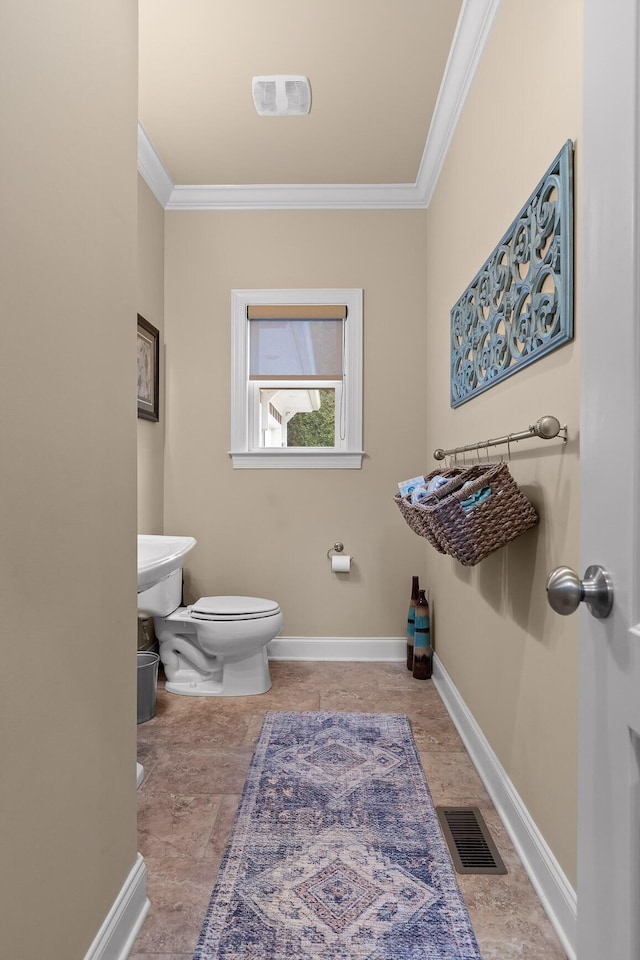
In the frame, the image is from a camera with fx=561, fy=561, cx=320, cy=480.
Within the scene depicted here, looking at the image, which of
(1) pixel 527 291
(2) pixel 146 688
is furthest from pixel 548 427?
(2) pixel 146 688

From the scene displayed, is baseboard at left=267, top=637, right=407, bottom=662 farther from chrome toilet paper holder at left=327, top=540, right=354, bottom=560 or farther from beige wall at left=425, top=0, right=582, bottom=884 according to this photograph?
beige wall at left=425, top=0, right=582, bottom=884

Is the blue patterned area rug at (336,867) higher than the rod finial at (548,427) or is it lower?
lower

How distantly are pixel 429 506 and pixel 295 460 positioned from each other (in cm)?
158

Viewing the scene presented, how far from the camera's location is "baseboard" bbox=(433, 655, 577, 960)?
4.03ft

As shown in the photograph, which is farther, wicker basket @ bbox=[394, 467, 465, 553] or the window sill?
the window sill

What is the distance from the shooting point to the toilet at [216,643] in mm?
2594

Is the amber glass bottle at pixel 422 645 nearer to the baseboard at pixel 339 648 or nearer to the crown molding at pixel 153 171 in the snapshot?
the baseboard at pixel 339 648

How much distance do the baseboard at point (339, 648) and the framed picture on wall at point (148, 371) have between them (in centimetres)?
145

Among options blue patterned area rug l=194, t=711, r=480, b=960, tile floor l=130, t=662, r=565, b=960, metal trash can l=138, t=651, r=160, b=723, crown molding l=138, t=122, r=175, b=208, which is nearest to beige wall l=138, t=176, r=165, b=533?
crown molding l=138, t=122, r=175, b=208

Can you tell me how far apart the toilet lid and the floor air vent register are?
119 cm

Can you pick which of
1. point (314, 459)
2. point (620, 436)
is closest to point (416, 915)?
point (620, 436)

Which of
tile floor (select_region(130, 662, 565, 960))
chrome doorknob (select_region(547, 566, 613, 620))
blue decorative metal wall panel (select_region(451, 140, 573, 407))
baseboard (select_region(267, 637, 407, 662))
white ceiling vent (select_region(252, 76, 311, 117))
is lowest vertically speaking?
tile floor (select_region(130, 662, 565, 960))

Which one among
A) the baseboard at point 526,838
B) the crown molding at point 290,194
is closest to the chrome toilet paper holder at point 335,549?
the baseboard at point 526,838

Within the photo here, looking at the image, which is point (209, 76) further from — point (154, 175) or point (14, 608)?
point (14, 608)
